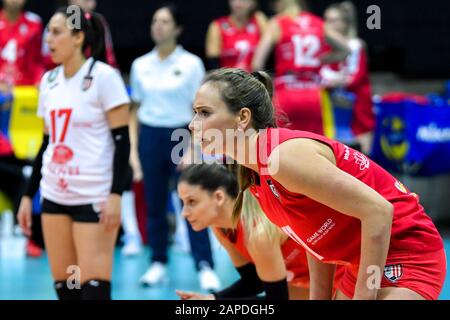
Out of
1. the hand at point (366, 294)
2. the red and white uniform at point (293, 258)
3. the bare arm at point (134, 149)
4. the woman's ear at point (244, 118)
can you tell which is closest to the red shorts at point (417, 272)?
the hand at point (366, 294)

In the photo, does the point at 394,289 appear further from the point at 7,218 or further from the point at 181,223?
the point at 7,218

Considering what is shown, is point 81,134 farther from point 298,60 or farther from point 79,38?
point 298,60

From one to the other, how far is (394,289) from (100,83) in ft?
5.96

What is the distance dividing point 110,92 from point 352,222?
5.18ft

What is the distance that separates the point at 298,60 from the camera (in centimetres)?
669

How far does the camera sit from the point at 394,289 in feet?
8.61

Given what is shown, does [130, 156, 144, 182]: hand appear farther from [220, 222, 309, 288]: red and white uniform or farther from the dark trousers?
[220, 222, 309, 288]: red and white uniform

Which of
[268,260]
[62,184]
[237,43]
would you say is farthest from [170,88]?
[268,260]

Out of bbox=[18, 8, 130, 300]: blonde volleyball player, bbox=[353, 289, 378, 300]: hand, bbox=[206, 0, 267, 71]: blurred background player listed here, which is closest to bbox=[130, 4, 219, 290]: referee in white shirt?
bbox=[206, 0, 267, 71]: blurred background player

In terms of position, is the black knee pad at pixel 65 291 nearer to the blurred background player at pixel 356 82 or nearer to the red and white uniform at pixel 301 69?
the red and white uniform at pixel 301 69

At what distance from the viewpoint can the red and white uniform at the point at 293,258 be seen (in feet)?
12.4

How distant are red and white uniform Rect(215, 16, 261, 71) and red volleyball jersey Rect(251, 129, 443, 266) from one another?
16.1 feet

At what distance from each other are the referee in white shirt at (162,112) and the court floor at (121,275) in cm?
22
